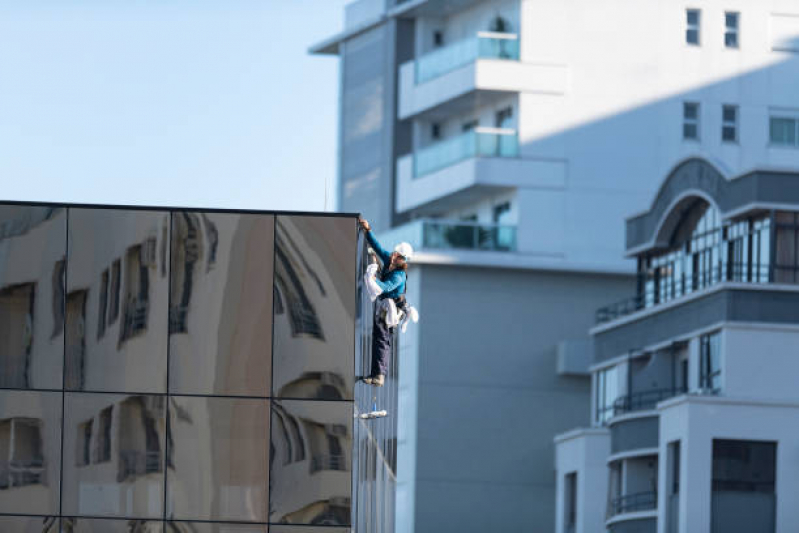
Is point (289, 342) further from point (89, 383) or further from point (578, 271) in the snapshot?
point (578, 271)

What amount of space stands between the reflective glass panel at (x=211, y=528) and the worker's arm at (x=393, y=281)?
3.74 m

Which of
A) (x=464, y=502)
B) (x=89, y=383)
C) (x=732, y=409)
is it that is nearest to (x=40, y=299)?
(x=89, y=383)

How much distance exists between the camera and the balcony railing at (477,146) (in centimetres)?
7412

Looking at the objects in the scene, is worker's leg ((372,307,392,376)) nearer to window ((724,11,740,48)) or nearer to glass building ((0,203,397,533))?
glass building ((0,203,397,533))

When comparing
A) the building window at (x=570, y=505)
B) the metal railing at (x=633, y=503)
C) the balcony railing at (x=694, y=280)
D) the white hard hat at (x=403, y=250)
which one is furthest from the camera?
the building window at (x=570, y=505)

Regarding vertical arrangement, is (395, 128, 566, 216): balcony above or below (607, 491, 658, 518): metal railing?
above

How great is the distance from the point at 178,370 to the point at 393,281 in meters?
3.28

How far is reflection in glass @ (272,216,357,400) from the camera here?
105 feet

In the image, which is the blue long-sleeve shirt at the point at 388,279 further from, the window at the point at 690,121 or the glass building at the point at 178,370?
the window at the point at 690,121

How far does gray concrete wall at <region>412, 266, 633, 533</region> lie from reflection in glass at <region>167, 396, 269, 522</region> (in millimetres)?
40123

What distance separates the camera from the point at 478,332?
73.5m

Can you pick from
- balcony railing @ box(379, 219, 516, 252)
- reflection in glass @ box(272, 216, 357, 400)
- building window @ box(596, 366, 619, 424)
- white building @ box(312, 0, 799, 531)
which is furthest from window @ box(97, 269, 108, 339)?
balcony railing @ box(379, 219, 516, 252)

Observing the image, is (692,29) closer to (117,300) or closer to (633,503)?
(633,503)

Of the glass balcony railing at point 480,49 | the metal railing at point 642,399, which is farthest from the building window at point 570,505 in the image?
the glass balcony railing at point 480,49
